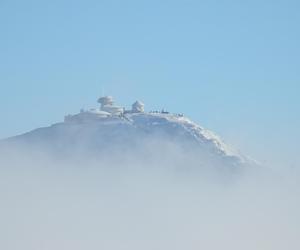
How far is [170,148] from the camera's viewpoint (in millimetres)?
74438

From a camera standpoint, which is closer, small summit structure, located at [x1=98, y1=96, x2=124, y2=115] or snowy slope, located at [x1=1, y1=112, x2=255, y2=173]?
snowy slope, located at [x1=1, y1=112, x2=255, y2=173]

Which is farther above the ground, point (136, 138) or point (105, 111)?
point (105, 111)

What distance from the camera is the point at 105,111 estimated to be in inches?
3034

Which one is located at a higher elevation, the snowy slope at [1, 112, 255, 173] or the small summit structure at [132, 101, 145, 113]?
the small summit structure at [132, 101, 145, 113]

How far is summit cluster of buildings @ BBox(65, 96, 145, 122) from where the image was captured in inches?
2923

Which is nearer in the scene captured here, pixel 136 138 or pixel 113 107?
pixel 136 138

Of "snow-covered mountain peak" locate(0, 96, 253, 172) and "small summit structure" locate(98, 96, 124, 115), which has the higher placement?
"small summit structure" locate(98, 96, 124, 115)

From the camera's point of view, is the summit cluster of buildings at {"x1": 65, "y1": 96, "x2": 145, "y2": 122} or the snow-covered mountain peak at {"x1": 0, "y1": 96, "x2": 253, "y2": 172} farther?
the summit cluster of buildings at {"x1": 65, "y1": 96, "x2": 145, "y2": 122}

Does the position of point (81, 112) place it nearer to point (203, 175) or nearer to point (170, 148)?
point (170, 148)

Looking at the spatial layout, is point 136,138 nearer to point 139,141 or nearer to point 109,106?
point 139,141

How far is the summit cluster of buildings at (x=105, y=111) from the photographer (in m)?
74.2

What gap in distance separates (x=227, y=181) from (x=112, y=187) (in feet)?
64.3

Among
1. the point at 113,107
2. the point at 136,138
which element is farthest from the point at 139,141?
the point at 113,107

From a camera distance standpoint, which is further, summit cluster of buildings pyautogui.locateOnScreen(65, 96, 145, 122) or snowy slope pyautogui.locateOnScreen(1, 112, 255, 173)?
summit cluster of buildings pyautogui.locateOnScreen(65, 96, 145, 122)
